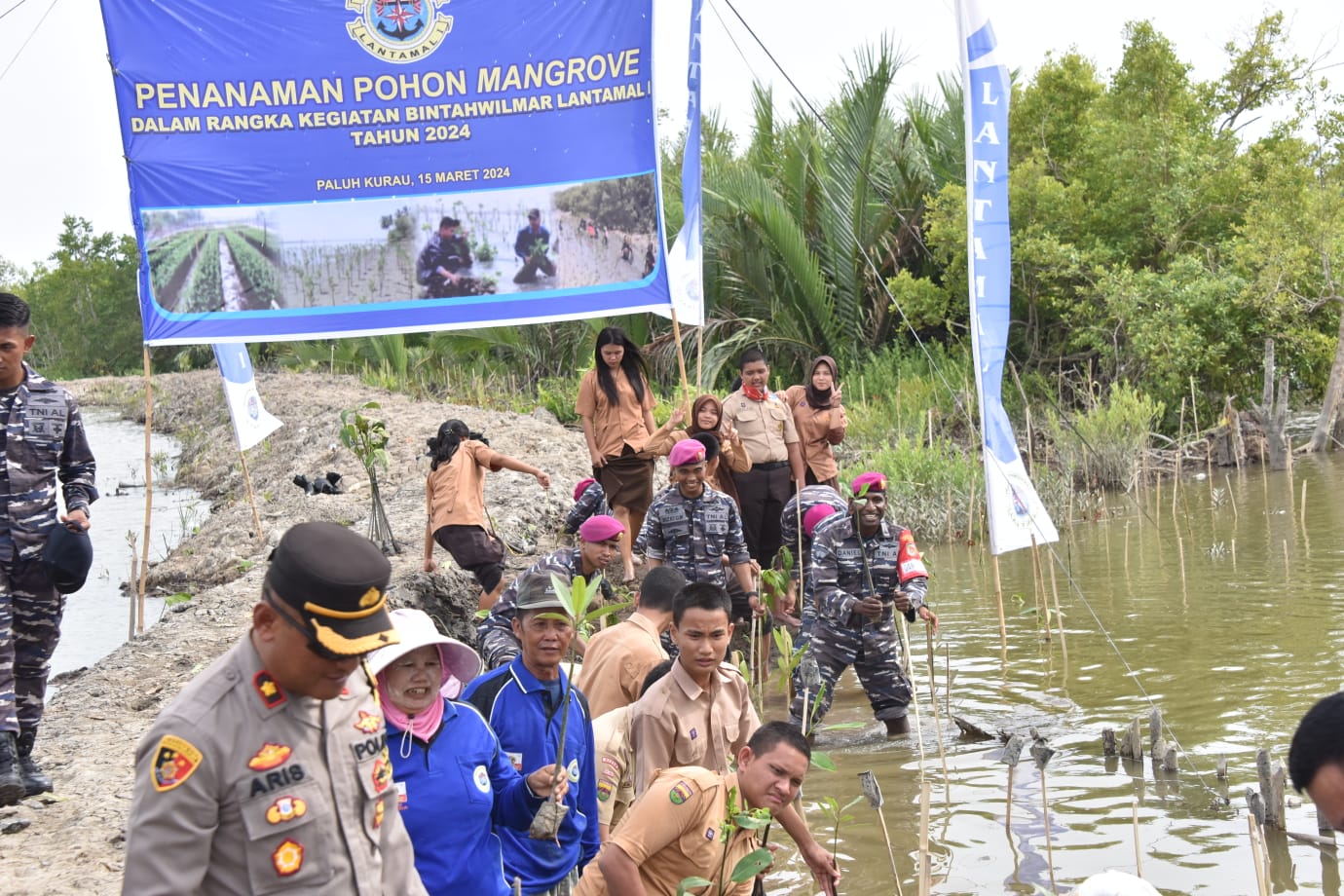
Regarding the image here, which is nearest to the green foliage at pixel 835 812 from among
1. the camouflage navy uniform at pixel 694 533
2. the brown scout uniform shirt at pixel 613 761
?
the brown scout uniform shirt at pixel 613 761

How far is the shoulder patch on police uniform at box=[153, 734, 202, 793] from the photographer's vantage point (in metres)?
2.19

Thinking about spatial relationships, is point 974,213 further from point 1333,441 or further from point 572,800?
point 1333,441

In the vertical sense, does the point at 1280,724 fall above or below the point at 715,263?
below

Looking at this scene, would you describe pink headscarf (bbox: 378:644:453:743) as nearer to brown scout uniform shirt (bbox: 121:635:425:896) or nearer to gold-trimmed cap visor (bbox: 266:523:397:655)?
brown scout uniform shirt (bbox: 121:635:425:896)

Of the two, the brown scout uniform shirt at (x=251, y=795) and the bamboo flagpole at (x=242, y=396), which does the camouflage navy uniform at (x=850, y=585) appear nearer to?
the brown scout uniform shirt at (x=251, y=795)

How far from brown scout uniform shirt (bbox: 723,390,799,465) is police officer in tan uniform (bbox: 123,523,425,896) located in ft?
22.5

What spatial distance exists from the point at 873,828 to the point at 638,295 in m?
4.15

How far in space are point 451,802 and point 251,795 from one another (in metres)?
1.09

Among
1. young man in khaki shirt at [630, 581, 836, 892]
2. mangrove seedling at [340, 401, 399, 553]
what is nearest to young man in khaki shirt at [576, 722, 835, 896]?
young man in khaki shirt at [630, 581, 836, 892]

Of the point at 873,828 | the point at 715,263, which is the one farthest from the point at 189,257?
the point at 715,263

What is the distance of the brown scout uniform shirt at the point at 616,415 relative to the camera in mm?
9234

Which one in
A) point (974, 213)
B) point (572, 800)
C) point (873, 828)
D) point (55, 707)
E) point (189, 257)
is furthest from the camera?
point (189, 257)

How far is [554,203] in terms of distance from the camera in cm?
912

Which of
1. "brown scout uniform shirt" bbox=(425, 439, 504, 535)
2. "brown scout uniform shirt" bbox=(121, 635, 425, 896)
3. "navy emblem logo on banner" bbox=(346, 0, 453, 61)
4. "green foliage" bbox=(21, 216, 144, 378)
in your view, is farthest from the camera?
"green foliage" bbox=(21, 216, 144, 378)
